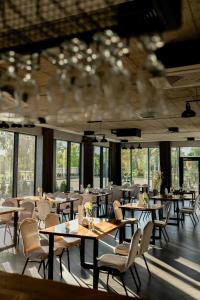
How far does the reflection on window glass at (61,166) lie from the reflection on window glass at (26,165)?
1.69m

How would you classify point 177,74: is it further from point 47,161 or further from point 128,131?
point 47,161

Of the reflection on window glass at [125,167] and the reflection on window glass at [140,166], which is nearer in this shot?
the reflection on window glass at [140,166]

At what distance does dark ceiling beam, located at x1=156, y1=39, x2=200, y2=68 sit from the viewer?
386 cm

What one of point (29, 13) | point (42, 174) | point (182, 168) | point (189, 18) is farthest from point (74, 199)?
point (182, 168)

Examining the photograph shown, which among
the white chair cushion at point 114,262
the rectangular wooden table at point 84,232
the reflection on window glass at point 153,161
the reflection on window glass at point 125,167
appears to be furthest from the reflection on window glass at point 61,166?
the white chair cushion at point 114,262

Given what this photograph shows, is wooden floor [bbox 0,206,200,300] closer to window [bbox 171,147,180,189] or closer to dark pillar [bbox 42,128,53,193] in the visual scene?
dark pillar [bbox 42,128,53,193]

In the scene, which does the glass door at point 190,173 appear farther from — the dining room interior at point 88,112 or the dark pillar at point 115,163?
the dining room interior at point 88,112

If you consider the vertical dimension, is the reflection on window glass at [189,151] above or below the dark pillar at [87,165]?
above

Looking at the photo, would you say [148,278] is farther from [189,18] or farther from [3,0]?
[3,0]

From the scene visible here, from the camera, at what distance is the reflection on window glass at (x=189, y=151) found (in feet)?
57.7

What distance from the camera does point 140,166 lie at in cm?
1884

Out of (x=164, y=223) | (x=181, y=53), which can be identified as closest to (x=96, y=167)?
(x=164, y=223)

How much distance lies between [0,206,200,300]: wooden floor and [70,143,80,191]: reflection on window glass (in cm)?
694

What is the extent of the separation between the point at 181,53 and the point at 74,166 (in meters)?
11.0
